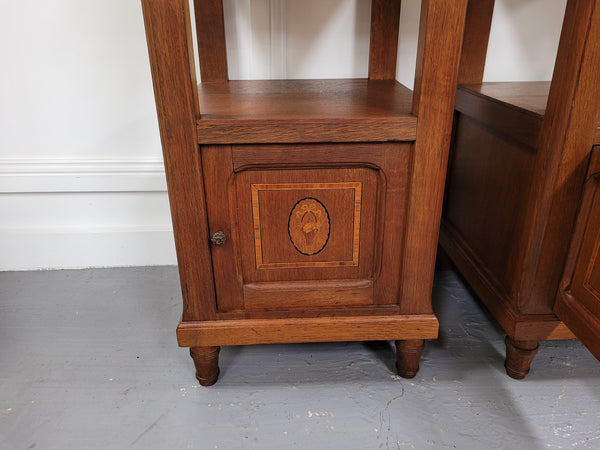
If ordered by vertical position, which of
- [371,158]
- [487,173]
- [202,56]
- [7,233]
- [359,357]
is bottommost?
[359,357]

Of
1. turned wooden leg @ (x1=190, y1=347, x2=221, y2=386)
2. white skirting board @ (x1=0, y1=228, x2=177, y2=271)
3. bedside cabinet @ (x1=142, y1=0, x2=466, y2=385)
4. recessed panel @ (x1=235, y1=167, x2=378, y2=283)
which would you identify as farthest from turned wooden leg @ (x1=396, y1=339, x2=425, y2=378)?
white skirting board @ (x1=0, y1=228, x2=177, y2=271)

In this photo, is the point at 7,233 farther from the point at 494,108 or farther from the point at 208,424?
the point at 494,108

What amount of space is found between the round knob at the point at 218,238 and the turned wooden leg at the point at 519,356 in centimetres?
60

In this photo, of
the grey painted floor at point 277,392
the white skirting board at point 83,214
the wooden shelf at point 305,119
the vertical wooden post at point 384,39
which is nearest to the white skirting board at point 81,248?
the white skirting board at point 83,214

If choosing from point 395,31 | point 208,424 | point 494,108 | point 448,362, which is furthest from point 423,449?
point 395,31

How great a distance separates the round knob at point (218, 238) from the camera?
79 cm

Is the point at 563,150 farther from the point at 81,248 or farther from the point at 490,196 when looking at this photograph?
the point at 81,248

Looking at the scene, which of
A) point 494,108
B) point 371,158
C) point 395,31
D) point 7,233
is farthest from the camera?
point 7,233

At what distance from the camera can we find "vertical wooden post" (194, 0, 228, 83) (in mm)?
1112

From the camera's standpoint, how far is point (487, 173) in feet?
3.27

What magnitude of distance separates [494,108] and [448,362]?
55cm

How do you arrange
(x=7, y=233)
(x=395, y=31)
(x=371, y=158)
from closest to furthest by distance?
1. (x=371, y=158)
2. (x=395, y=31)
3. (x=7, y=233)

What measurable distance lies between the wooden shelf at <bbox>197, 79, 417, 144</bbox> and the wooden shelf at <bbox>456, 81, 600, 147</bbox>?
19 cm

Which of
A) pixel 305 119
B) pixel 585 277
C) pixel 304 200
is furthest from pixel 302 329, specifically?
pixel 585 277
